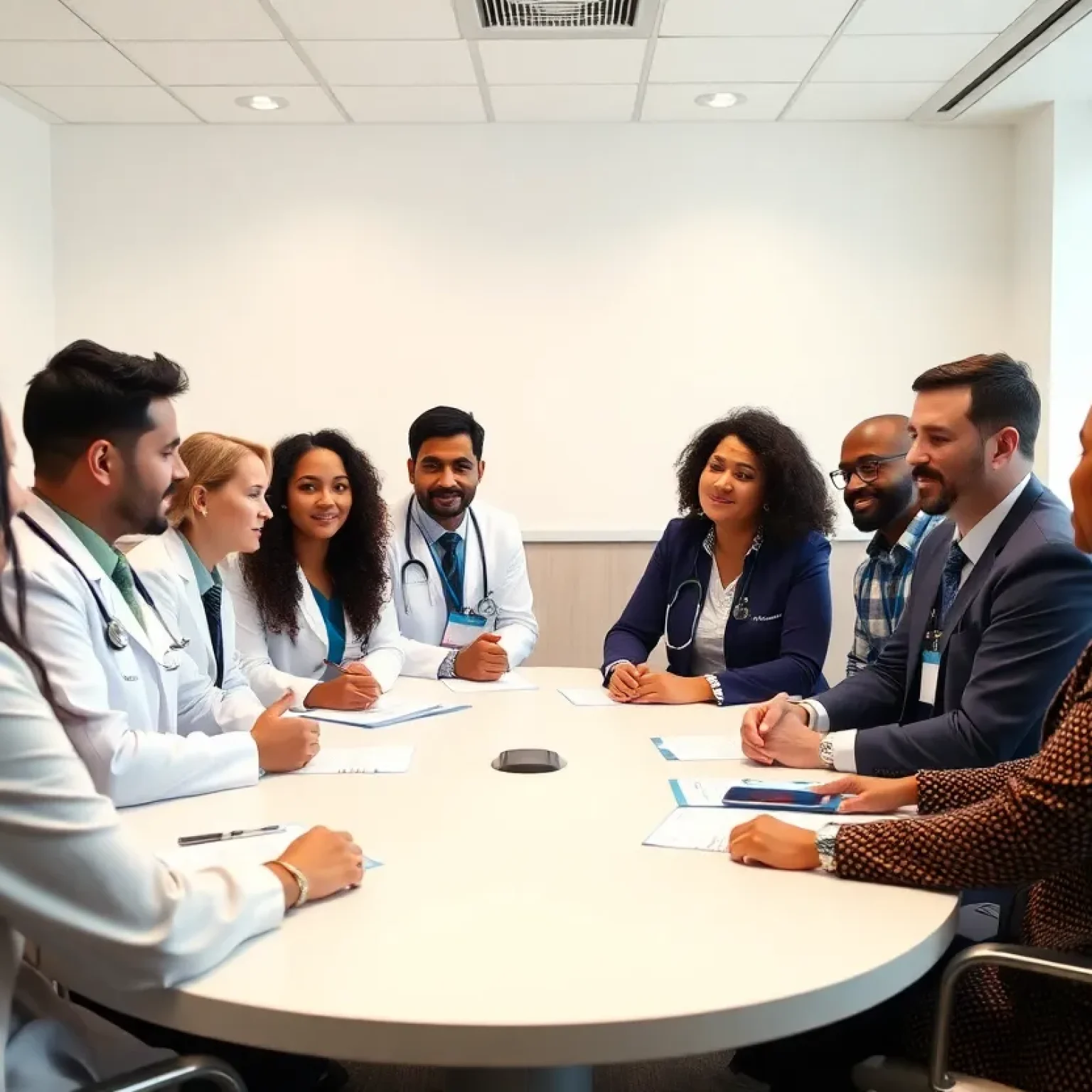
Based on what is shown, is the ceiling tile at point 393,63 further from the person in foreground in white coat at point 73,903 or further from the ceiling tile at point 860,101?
the person in foreground in white coat at point 73,903

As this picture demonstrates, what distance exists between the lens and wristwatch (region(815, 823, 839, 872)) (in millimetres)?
1364

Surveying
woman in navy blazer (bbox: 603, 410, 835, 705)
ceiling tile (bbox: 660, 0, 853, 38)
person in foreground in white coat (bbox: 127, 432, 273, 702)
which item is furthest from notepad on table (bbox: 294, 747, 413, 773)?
ceiling tile (bbox: 660, 0, 853, 38)

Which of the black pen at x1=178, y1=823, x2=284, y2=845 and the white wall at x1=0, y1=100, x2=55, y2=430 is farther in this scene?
the white wall at x1=0, y1=100, x2=55, y2=430

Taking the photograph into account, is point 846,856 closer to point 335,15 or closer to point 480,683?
point 480,683

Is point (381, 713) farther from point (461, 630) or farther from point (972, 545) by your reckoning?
point (972, 545)

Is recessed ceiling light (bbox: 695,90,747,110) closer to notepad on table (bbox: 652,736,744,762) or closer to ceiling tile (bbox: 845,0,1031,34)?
ceiling tile (bbox: 845,0,1031,34)

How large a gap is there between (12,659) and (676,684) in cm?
182

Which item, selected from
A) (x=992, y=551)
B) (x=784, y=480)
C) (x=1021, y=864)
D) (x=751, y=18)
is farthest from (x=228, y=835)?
(x=751, y=18)

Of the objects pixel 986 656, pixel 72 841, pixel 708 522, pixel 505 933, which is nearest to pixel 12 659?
pixel 72 841

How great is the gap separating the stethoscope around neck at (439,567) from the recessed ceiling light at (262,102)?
2.27 m

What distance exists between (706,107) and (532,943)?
4.46 metres

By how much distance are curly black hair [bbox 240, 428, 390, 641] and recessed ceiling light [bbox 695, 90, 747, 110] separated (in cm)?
257

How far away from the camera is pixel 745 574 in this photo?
113 inches

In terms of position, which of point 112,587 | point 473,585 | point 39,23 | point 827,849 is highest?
point 39,23
